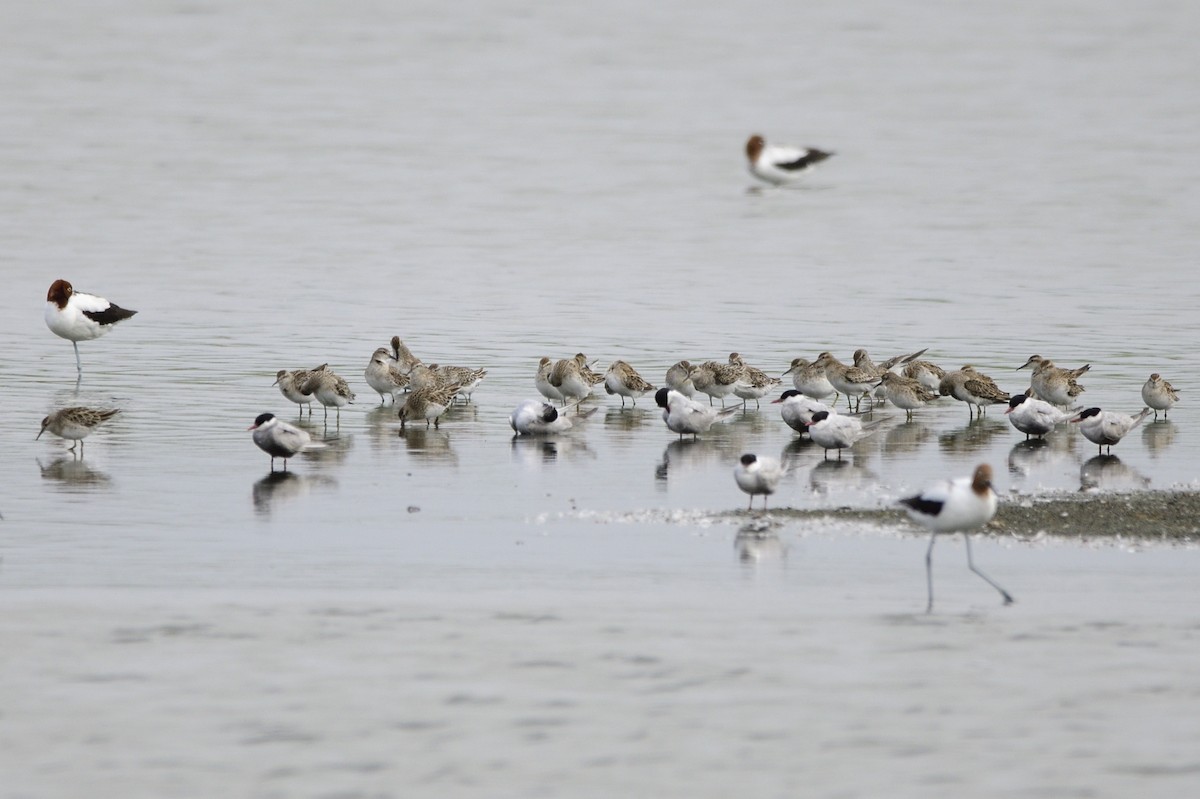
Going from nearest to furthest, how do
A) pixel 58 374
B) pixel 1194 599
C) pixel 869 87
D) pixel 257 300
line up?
pixel 1194 599
pixel 58 374
pixel 257 300
pixel 869 87

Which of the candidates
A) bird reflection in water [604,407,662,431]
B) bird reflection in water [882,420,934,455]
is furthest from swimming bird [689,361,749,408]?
bird reflection in water [882,420,934,455]

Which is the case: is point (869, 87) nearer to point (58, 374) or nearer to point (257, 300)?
point (257, 300)

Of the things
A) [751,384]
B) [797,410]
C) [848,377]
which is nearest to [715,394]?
[751,384]

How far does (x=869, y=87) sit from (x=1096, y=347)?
4622cm

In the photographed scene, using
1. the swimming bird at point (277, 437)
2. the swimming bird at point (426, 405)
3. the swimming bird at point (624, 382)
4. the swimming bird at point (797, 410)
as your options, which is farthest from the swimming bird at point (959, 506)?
the swimming bird at point (624, 382)

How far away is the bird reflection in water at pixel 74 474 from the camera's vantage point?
1681 cm

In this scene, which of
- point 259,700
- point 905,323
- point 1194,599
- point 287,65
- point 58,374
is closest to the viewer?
point 259,700

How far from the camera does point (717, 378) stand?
71.5ft

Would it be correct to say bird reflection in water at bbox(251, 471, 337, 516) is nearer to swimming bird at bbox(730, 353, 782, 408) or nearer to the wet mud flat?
the wet mud flat

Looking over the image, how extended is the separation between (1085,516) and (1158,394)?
232 inches

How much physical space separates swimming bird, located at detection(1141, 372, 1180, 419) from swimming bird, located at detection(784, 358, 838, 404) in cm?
349

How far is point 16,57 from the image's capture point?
246 feet

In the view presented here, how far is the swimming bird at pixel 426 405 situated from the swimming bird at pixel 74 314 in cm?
651

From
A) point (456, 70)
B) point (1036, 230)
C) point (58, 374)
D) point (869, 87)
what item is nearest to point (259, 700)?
point (58, 374)
